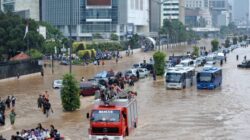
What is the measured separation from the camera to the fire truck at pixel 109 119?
24.8 metres

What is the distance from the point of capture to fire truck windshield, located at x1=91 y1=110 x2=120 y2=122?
81.7ft

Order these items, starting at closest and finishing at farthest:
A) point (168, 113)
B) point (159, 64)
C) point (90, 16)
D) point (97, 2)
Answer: point (168, 113) → point (159, 64) → point (97, 2) → point (90, 16)

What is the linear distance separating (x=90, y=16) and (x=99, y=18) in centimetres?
237

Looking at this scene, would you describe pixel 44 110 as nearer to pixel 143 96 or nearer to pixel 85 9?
pixel 143 96

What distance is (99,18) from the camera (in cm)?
15212

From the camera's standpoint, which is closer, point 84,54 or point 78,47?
point 84,54

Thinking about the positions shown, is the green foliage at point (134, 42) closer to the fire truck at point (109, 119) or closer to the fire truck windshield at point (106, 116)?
the fire truck at point (109, 119)

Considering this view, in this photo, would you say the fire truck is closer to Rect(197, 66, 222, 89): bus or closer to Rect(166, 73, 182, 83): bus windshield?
Rect(166, 73, 182, 83): bus windshield

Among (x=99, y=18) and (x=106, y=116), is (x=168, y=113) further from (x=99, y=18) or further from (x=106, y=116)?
(x=99, y=18)

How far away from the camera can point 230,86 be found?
52281mm

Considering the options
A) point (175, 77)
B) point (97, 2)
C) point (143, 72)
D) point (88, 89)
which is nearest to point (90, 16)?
point (97, 2)

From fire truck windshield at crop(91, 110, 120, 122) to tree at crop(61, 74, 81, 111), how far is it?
10679mm

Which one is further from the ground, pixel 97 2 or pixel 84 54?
pixel 97 2

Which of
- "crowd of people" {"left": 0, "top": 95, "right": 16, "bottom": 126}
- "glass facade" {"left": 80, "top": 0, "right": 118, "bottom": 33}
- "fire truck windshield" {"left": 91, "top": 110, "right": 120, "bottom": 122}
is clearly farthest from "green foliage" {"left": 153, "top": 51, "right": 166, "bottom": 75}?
"glass facade" {"left": 80, "top": 0, "right": 118, "bottom": 33}
